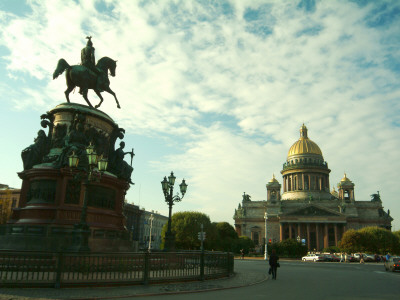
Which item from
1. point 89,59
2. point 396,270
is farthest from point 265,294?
point 396,270

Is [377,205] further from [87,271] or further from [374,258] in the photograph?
[87,271]

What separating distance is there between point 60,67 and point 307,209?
280ft

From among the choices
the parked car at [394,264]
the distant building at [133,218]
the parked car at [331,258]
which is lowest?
the parked car at [331,258]

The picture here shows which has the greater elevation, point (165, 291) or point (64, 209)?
point (64, 209)

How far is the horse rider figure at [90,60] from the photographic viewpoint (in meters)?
23.4

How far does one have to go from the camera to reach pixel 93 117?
21609mm

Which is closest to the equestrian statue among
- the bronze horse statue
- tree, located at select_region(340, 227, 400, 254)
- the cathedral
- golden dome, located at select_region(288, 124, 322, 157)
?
the bronze horse statue

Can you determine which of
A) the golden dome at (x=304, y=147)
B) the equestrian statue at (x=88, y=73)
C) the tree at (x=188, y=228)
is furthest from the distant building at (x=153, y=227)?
the equestrian statue at (x=88, y=73)

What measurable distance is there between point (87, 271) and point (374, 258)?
179 ft

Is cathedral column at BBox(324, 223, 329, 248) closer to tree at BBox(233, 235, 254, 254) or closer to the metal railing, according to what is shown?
tree at BBox(233, 235, 254, 254)

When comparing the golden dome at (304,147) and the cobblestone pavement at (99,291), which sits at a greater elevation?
the golden dome at (304,147)

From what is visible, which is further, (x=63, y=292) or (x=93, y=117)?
(x=93, y=117)

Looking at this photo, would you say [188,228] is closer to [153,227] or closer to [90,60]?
[90,60]

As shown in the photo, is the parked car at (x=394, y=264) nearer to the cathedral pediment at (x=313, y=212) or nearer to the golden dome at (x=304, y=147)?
the cathedral pediment at (x=313, y=212)
